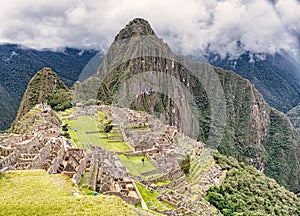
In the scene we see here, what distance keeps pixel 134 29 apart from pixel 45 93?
60196mm

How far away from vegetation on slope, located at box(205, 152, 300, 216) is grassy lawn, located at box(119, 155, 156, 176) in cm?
665

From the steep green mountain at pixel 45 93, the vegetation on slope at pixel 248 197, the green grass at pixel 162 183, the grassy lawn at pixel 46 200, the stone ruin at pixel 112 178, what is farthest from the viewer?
the steep green mountain at pixel 45 93

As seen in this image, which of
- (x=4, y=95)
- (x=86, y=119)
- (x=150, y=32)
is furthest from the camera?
(x=150, y=32)

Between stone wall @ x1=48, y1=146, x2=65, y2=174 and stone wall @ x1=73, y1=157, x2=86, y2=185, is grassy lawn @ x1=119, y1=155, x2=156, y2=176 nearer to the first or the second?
stone wall @ x1=73, y1=157, x2=86, y2=185

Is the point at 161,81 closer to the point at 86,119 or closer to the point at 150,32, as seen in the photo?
the point at 150,32

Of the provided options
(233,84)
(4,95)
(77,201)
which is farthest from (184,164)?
(233,84)

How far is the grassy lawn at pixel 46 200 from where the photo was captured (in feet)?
27.9

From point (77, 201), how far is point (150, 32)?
4595 inches

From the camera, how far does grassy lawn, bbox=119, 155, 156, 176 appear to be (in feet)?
69.2

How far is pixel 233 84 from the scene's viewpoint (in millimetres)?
131875

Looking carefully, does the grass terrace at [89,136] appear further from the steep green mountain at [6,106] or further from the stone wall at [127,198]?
the steep green mountain at [6,106]

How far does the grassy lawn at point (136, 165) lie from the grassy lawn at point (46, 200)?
10.0 metres

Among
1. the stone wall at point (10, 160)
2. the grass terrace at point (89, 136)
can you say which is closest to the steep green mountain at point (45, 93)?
the grass terrace at point (89, 136)

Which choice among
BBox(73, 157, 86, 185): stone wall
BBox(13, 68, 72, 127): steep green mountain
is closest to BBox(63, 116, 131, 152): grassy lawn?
BBox(73, 157, 86, 185): stone wall
